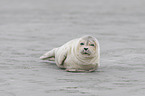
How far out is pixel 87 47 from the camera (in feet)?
31.9

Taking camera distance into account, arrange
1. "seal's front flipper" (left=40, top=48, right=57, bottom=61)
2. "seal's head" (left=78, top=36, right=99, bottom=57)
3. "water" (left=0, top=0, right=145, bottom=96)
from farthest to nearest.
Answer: "seal's front flipper" (left=40, top=48, right=57, bottom=61) < "seal's head" (left=78, top=36, right=99, bottom=57) < "water" (left=0, top=0, right=145, bottom=96)

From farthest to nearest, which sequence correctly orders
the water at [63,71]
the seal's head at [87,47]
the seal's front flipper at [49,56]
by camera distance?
the seal's front flipper at [49,56]
the seal's head at [87,47]
the water at [63,71]

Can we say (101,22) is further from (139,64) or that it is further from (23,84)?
(23,84)

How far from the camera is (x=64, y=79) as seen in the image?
30.3 ft

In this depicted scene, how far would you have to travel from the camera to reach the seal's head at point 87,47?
9.69 meters

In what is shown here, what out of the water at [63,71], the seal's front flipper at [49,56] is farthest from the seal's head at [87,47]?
the seal's front flipper at [49,56]

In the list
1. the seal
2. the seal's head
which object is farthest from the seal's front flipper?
the seal's head

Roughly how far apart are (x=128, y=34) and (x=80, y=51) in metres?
7.70

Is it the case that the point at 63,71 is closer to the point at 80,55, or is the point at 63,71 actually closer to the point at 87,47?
the point at 80,55

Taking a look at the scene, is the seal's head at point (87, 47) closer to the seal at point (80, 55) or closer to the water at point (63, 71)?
the seal at point (80, 55)

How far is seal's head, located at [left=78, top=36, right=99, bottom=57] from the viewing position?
9688mm

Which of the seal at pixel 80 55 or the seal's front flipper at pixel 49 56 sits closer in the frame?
the seal at pixel 80 55

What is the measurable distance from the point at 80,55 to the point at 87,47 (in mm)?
279

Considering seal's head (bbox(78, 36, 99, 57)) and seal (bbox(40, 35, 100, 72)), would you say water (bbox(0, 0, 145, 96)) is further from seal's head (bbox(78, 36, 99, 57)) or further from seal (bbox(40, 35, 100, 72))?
seal's head (bbox(78, 36, 99, 57))
